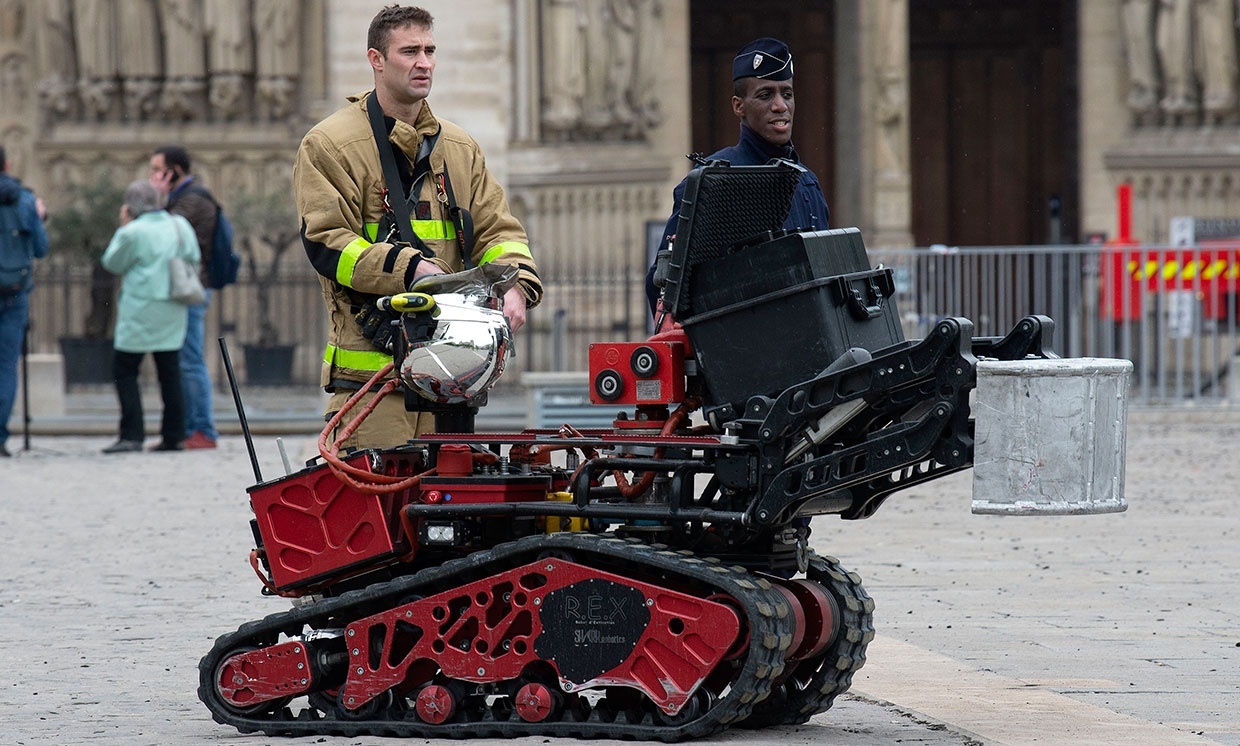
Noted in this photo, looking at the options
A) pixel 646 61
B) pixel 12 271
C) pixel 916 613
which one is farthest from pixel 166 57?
pixel 916 613

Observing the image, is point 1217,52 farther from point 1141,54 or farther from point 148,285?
point 148,285

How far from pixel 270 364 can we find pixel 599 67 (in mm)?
4910

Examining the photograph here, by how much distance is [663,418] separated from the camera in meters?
5.85

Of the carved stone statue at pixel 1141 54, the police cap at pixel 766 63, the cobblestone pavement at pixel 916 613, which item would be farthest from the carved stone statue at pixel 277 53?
the police cap at pixel 766 63

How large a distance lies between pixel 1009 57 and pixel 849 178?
14.1 ft

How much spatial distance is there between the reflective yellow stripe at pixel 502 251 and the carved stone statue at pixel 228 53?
17450 mm

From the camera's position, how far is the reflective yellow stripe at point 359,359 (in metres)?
6.31

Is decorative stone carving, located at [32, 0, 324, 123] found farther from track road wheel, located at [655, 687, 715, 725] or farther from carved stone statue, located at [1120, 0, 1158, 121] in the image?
track road wheel, located at [655, 687, 715, 725]

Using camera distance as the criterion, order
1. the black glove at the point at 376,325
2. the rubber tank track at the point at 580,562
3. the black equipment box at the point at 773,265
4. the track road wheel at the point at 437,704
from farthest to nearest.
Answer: the black glove at the point at 376,325, the track road wheel at the point at 437,704, the black equipment box at the point at 773,265, the rubber tank track at the point at 580,562

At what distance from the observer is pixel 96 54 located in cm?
2334

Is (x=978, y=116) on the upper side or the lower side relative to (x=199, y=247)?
upper

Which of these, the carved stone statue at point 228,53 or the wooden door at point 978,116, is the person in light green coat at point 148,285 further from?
the wooden door at point 978,116

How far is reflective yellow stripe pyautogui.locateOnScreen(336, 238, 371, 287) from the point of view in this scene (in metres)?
6.11

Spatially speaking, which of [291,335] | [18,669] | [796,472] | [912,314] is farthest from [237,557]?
[291,335]
